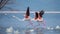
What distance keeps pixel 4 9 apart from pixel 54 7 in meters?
0.68

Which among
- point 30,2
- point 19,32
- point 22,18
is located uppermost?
point 30,2

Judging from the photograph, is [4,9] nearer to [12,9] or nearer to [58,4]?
[12,9]

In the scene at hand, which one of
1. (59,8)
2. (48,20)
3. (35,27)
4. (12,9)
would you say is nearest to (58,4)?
(59,8)

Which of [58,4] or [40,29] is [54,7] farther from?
[40,29]

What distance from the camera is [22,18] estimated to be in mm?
3008

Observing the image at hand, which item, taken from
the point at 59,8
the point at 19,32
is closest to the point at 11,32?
the point at 19,32

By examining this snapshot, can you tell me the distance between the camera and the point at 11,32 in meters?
2.99

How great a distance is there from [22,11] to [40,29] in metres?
0.34

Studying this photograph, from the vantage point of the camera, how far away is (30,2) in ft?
9.93

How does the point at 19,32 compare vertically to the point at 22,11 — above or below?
below

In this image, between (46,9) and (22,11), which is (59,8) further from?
(22,11)

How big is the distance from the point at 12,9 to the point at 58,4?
0.63 m

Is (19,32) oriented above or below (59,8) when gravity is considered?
below

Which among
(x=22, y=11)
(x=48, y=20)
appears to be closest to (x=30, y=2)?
(x=22, y=11)
